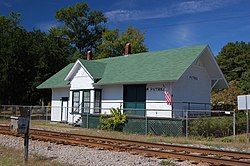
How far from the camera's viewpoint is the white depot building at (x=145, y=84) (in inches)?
1038

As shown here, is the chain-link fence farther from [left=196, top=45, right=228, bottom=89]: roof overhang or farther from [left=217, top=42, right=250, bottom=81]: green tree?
[left=217, top=42, right=250, bottom=81]: green tree

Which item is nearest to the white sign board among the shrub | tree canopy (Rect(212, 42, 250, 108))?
the shrub

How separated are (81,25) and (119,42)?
16326mm

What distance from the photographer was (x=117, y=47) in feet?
224

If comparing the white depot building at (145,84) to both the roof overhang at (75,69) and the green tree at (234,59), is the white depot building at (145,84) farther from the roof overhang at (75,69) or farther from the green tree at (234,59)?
the green tree at (234,59)

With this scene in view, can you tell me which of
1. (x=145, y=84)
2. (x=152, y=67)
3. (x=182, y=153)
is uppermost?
(x=152, y=67)

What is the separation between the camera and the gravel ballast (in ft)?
38.0

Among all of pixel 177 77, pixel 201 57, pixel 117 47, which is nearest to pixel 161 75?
pixel 177 77

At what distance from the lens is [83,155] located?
13055 mm

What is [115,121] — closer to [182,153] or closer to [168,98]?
[168,98]

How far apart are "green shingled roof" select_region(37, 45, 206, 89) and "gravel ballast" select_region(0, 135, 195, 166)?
38.3 ft

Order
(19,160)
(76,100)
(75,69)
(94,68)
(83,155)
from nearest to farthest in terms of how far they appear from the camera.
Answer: (19,160), (83,155), (94,68), (76,100), (75,69)

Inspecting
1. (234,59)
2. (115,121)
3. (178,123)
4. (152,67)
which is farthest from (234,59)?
(178,123)

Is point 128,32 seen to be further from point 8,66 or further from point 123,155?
point 123,155
